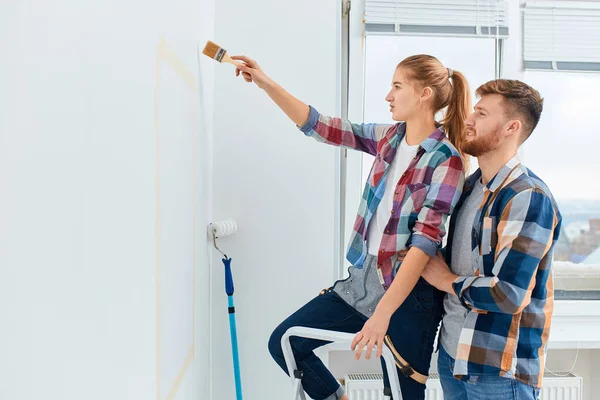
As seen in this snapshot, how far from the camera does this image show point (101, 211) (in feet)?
2.64

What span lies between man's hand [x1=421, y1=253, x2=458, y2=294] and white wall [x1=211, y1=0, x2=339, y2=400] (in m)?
0.70

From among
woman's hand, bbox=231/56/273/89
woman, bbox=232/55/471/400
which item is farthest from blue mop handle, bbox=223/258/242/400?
woman's hand, bbox=231/56/273/89

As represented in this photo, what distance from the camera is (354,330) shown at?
5.69 ft

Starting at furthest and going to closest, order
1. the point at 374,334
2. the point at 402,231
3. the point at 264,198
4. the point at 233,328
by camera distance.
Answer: the point at 264,198 < the point at 233,328 < the point at 402,231 < the point at 374,334

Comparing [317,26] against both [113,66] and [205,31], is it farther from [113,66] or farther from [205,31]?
[113,66]

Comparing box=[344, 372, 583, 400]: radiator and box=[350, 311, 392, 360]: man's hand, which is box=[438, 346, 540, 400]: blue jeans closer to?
box=[350, 311, 392, 360]: man's hand

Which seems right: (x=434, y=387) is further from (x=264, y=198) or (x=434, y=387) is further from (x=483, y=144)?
(x=483, y=144)

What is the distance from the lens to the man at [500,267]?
1.36 meters

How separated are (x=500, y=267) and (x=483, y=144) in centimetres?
34

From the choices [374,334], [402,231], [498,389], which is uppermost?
[402,231]

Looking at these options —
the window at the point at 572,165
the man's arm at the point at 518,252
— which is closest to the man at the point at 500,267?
the man's arm at the point at 518,252

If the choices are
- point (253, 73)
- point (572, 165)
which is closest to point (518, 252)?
point (253, 73)

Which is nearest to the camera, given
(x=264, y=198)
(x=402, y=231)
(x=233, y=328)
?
(x=402, y=231)

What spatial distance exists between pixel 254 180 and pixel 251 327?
22.0 inches
